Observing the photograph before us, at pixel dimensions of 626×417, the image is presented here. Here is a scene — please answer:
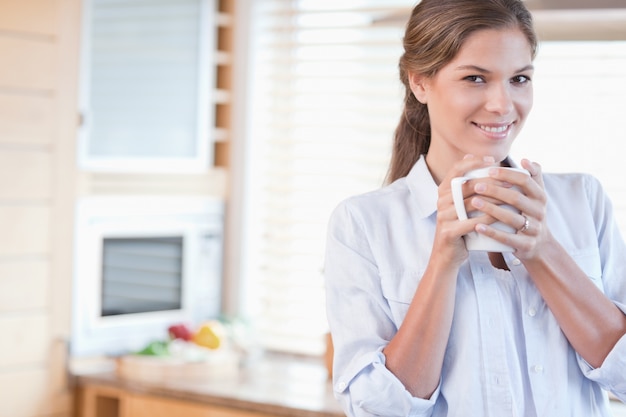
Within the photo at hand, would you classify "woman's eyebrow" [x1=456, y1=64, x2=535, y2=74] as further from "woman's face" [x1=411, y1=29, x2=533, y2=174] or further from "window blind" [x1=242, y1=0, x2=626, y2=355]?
"window blind" [x1=242, y1=0, x2=626, y2=355]

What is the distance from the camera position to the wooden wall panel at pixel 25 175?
249 centimetres

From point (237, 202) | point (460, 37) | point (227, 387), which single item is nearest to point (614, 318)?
point (460, 37)

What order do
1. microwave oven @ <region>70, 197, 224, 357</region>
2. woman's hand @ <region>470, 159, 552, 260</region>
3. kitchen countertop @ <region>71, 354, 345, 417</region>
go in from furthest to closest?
microwave oven @ <region>70, 197, 224, 357</region>
kitchen countertop @ <region>71, 354, 345, 417</region>
woman's hand @ <region>470, 159, 552, 260</region>

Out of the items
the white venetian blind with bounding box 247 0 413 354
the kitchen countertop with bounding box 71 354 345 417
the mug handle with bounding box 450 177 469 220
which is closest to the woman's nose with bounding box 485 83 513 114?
the mug handle with bounding box 450 177 469 220

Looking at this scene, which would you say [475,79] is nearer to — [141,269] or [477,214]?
[477,214]

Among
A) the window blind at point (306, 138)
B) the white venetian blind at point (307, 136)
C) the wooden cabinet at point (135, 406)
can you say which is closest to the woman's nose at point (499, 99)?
the wooden cabinet at point (135, 406)

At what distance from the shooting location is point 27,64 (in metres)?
2.53

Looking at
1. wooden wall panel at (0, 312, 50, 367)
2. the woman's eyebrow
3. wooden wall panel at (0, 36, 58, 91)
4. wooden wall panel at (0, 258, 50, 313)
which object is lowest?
wooden wall panel at (0, 312, 50, 367)

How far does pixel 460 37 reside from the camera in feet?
3.97

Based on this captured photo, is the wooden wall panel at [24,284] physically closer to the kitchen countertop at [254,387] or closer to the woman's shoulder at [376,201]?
the kitchen countertop at [254,387]

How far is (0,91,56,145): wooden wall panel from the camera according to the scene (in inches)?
98.0

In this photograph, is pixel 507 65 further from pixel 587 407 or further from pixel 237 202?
pixel 237 202

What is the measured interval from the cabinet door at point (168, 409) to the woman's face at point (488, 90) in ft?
4.50

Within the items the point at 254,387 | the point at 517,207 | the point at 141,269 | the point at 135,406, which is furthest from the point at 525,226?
the point at 141,269
